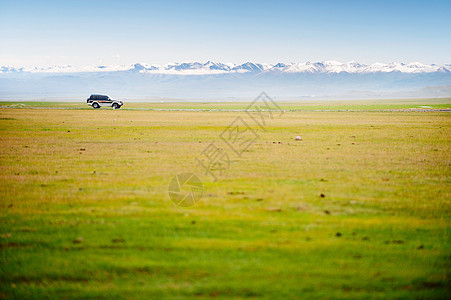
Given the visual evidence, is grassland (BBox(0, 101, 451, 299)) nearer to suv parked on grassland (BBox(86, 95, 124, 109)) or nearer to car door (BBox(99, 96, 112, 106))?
suv parked on grassland (BBox(86, 95, 124, 109))

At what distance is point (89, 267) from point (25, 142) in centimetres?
2249

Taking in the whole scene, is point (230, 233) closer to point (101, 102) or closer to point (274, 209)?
point (274, 209)

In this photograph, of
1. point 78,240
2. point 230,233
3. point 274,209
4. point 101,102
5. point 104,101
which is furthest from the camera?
point 104,101

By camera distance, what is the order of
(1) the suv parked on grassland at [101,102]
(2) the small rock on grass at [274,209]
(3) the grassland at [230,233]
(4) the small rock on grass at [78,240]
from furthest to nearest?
(1) the suv parked on grassland at [101,102]
(2) the small rock on grass at [274,209]
(4) the small rock on grass at [78,240]
(3) the grassland at [230,233]

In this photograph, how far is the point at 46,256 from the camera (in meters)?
7.85

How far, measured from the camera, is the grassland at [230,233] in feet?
22.3

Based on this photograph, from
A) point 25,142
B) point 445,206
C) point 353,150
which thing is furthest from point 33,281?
point 25,142

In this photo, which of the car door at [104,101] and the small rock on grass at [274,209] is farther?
the car door at [104,101]

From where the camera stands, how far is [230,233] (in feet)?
29.7

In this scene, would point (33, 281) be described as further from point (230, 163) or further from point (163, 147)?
point (163, 147)

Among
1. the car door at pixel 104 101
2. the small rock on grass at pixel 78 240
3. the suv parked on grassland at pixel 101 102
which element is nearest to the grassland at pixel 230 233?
the small rock on grass at pixel 78 240

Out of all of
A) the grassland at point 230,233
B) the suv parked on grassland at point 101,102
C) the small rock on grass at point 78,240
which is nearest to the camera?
the grassland at point 230,233

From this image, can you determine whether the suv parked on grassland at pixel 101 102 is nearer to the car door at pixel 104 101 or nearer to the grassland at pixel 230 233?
the car door at pixel 104 101

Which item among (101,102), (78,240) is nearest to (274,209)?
(78,240)
